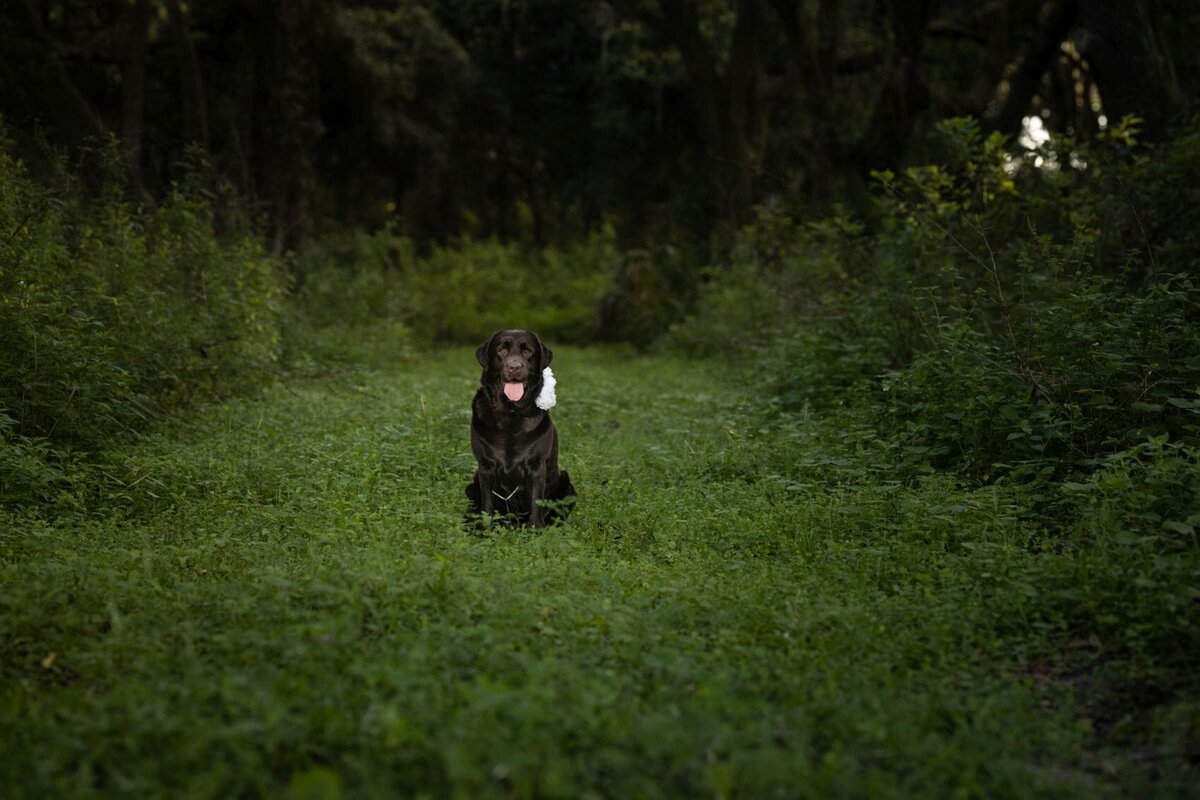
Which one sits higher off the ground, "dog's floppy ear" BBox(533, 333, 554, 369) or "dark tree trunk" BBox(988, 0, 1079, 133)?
"dark tree trunk" BBox(988, 0, 1079, 133)

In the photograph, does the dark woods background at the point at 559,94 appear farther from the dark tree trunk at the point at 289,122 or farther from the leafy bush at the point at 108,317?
the leafy bush at the point at 108,317

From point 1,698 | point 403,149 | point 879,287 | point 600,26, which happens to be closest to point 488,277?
point 403,149

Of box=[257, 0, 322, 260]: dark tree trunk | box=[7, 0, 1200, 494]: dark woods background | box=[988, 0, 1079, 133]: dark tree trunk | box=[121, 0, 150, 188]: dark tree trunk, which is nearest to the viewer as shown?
box=[7, 0, 1200, 494]: dark woods background

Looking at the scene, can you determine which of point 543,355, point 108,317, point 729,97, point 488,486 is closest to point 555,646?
point 488,486

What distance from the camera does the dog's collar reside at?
6.76 metres

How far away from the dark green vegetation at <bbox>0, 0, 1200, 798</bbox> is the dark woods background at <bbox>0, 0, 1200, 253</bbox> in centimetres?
17

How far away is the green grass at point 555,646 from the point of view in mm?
3260

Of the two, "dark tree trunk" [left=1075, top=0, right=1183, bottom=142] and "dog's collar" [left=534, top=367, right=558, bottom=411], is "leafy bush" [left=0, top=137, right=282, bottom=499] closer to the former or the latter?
"dog's collar" [left=534, top=367, right=558, bottom=411]

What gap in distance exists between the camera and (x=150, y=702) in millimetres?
3510

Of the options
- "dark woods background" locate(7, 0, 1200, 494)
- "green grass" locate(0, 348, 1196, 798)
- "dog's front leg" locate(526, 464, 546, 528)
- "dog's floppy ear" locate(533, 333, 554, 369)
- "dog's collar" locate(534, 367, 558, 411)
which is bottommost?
"green grass" locate(0, 348, 1196, 798)

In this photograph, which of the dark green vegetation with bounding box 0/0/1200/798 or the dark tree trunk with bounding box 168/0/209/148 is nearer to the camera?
the dark green vegetation with bounding box 0/0/1200/798

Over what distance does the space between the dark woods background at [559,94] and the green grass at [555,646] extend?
5347 mm

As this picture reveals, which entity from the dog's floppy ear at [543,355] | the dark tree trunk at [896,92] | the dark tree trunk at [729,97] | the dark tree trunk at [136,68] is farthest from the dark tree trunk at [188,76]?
the dog's floppy ear at [543,355]

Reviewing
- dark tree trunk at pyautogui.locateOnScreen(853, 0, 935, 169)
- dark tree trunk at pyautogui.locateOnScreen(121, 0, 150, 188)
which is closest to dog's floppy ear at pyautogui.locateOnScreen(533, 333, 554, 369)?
dark tree trunk at pyautogui.locateOnScreen(121, 0, 150, 188)
